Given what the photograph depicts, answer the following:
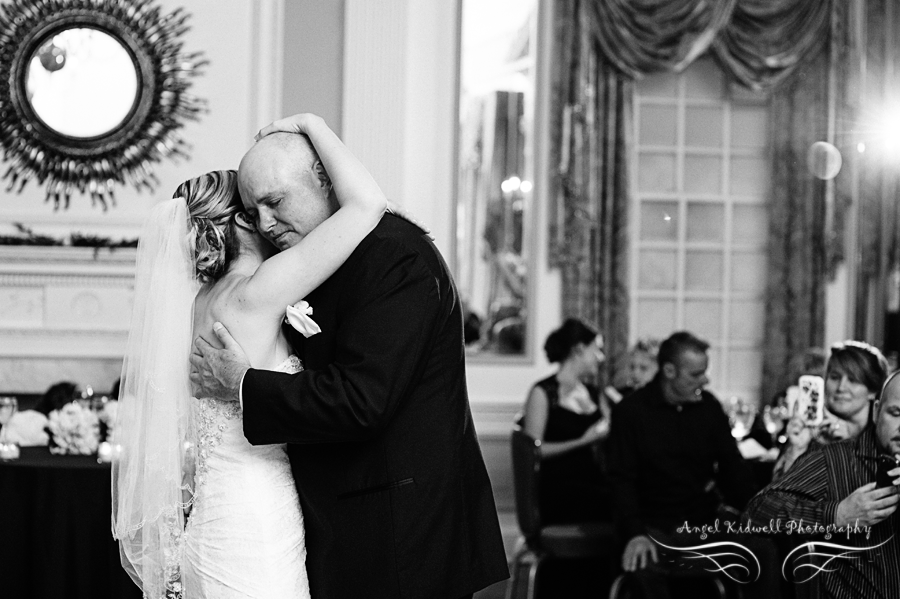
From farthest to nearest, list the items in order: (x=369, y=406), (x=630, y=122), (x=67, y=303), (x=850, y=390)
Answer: (x=630, y=122) < (x=67, y=303) < (x=850, y=390) < (x=369, y=406)

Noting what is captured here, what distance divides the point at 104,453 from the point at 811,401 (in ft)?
8.37

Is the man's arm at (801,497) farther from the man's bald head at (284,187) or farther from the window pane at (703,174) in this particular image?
the window pane at (703,174)

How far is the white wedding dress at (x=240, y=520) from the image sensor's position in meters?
2.30

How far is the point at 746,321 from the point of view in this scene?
723 centimetres

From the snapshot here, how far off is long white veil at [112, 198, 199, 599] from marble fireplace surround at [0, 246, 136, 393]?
3.39m

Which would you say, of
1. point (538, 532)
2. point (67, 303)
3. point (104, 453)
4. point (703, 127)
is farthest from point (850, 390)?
point (67, 303)

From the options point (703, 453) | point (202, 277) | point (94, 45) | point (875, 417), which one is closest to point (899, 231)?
point (703, 453)

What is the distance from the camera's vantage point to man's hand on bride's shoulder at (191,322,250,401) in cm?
230

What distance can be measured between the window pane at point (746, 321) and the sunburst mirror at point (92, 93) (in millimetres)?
3881

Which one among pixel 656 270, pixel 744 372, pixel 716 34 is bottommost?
pixel 744 372

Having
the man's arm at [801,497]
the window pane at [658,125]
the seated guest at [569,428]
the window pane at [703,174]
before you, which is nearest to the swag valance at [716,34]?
the window pane at [658,125]

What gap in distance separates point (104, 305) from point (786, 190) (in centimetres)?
451

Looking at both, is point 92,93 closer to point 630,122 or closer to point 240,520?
point 630,122

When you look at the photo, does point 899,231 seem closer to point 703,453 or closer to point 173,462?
point 703,453
